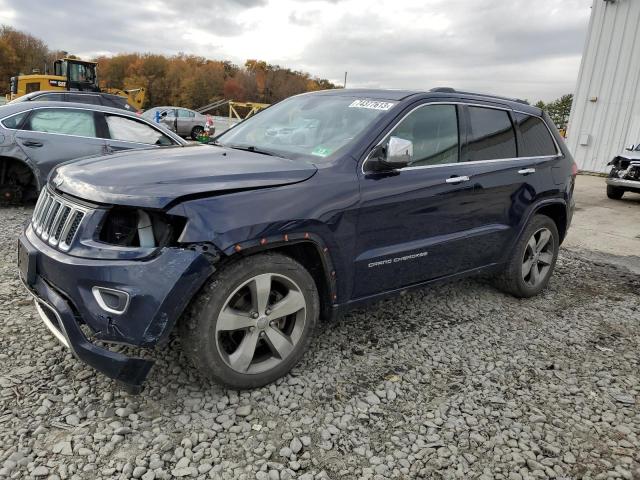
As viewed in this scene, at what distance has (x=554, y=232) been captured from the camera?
4695 mm

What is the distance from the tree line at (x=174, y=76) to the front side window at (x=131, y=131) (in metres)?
52.4

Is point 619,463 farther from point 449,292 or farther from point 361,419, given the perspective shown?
point 449,292

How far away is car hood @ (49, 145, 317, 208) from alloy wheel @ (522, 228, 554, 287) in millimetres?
2557

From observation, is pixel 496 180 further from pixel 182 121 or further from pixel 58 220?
pixel 182 121

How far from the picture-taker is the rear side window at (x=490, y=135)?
3.88 m

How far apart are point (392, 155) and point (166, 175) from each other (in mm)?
1320

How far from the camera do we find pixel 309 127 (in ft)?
11.5

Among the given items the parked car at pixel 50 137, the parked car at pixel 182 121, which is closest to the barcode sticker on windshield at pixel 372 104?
the parked car at pixel 50 137

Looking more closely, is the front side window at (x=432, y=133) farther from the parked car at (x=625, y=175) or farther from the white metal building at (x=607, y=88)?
the white metal building at (x=607, y=88)

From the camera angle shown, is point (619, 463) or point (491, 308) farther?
point (491, 308)

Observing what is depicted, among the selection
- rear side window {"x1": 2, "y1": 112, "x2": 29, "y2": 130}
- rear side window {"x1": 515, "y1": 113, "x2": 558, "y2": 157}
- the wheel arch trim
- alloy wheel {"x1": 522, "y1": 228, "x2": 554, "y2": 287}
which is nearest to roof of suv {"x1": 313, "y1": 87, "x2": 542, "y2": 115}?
rear side window {"x1": 515, "y1": 113, "x2": 558, "y2": 157}

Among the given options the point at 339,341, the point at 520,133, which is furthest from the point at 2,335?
the point at 520,133

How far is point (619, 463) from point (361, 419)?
1.29 m

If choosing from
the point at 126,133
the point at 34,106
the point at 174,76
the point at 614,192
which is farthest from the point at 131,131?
the point at 174,76
